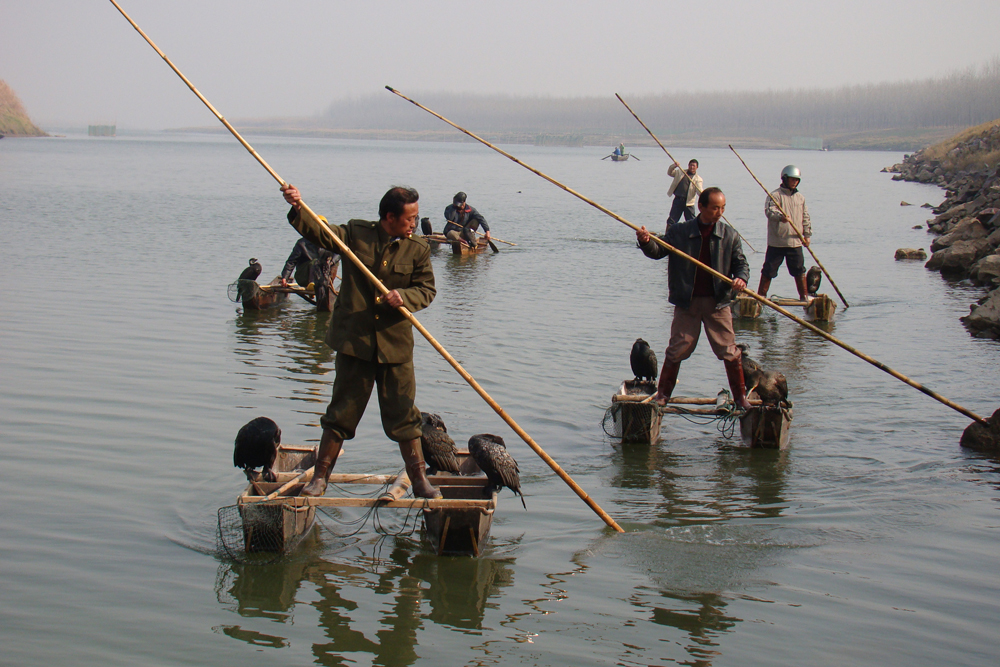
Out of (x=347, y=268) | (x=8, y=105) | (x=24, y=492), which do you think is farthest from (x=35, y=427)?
(x=8, y=105)

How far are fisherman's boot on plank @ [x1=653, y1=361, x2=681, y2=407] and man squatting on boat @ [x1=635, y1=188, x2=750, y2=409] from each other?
0.01 m

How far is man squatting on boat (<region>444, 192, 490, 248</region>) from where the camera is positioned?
20.0m

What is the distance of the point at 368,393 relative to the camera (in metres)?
5.22

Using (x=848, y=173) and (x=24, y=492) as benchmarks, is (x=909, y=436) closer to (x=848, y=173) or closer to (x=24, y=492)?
(x=24, y=492)

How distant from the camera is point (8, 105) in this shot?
411 ft

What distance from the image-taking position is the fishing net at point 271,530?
16.5 ft

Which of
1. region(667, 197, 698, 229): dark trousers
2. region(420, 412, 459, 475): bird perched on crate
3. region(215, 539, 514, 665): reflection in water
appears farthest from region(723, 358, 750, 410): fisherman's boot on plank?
region(667, 197, 698, 229): dark trousers

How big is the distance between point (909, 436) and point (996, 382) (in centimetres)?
231

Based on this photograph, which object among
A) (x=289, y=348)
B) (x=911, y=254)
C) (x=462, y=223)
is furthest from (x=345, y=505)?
(x=911, y=254)

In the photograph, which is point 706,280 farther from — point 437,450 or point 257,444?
point 257,444

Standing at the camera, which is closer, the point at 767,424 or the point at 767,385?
the point at 767,424

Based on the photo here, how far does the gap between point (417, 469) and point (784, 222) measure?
28.6ft

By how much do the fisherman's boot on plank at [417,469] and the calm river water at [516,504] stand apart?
0.37 metres

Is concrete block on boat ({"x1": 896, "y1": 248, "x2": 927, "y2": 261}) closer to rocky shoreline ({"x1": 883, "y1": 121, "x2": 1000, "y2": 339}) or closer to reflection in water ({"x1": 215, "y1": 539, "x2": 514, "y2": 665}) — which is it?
rocky shoreline ({"x1": 883, "y1": 121, "x2": 1000, "y2": 339})
